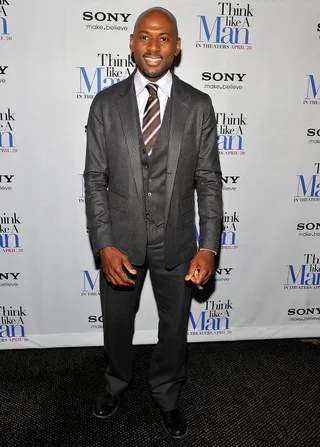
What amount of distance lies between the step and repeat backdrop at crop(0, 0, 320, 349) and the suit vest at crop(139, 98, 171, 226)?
→ 86cm

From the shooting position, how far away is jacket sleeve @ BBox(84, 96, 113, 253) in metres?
1.99

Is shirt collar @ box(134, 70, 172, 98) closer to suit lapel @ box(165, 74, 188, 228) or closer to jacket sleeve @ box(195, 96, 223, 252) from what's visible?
suit lapel @ box(165, 74, 188, 228)

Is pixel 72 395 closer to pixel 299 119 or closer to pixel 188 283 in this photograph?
pixel 188 283

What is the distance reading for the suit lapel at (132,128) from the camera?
1.93m

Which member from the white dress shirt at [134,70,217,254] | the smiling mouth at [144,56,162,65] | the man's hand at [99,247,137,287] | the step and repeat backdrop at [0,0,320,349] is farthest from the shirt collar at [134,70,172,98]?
the man's hand at [99,247,137,287]

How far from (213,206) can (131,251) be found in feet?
1.57

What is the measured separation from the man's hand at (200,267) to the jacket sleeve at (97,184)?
0.42 meters

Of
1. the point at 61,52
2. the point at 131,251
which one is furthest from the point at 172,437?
the point at 61,52

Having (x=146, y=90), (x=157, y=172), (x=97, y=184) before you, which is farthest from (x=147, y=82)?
(x=97, y=184)

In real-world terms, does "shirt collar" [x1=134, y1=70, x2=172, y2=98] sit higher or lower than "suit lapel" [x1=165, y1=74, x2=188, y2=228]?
higher

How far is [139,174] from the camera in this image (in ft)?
6.39

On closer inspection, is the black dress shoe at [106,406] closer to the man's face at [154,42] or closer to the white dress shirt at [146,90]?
the white dress shirt at [146,90]

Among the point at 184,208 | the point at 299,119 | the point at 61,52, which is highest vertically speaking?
the point at 61,52

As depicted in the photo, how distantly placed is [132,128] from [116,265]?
66 centimetres
